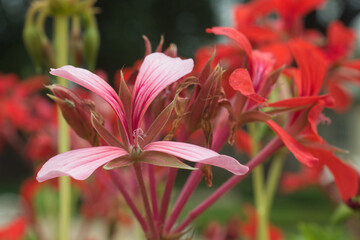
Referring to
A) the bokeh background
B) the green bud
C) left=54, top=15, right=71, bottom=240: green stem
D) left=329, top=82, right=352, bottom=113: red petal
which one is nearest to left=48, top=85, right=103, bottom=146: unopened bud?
left=54, top=15, right=71, bottom=240: green stem

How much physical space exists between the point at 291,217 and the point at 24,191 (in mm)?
7381

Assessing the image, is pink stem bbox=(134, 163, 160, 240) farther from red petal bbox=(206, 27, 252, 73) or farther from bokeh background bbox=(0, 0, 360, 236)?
bokeh background bbox=(0, 0, 360, 236)

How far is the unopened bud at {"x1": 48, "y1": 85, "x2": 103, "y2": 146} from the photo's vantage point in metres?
0.52

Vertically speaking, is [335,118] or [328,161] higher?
[328,161]

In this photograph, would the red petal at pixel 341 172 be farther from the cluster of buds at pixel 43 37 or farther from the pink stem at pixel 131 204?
the cluster of buds at pixel 43 37

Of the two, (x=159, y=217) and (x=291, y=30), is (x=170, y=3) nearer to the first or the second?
(x=291, y=30)

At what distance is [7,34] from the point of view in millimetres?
10828

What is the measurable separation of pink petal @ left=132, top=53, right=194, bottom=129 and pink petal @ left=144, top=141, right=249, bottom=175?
0.06 metres

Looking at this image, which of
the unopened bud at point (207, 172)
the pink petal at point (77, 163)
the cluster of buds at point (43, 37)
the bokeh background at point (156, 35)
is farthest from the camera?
the bokeh background at point (156, 35)

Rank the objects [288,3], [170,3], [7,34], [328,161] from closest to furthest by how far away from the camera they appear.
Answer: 1. [328,161]
2. [288,3]
3. [7,34]
4. [170,3]

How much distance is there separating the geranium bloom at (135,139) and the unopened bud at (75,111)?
0.14 ft

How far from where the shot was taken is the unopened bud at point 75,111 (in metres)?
0.52

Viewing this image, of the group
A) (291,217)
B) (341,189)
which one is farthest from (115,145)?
(291,217)

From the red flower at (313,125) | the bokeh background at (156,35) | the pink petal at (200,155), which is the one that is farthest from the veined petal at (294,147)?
the bokeh background at (156,35)
